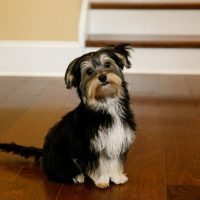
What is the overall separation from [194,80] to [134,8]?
0.92m

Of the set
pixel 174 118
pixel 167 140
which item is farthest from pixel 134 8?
pixel 167 140

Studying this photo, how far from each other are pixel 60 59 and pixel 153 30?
0.98 meters

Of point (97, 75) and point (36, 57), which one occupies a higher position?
point (97, 75)

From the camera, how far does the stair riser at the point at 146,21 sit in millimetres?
4191

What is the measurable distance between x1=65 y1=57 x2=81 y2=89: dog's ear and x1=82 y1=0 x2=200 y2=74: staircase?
2053 millimetres

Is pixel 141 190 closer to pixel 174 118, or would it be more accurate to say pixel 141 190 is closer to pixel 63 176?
pixel 63 176

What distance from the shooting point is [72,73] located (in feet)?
6.36

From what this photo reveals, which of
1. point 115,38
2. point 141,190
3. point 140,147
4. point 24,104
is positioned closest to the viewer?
point 141,190

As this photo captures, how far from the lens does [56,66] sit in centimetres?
422

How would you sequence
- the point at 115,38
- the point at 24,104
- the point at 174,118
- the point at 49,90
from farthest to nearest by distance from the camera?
the point at 115,38 < the point at 49,90 < the point at 24,104 < the point at 174,118

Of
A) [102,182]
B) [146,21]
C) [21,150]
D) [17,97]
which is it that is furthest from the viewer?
[146,21]

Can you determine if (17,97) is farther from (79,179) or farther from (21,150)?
(79,179)

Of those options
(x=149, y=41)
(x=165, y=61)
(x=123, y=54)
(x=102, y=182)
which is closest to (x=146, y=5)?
(x=149, y=41)

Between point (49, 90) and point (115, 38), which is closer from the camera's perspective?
point (49, 90)
